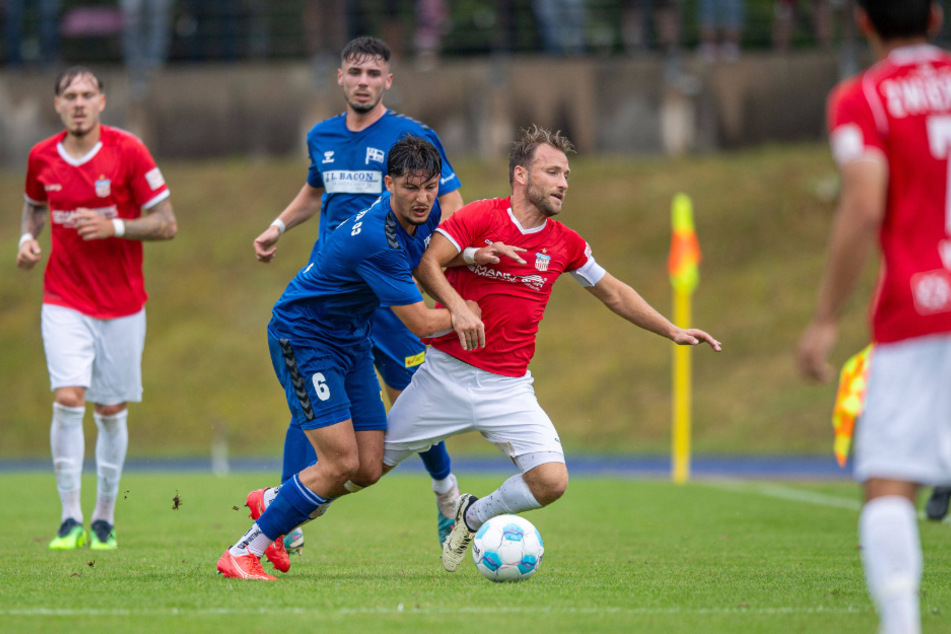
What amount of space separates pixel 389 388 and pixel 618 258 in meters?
15.5

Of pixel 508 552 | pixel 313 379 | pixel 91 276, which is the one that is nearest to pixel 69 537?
pixel 91 276

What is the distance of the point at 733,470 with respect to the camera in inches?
662

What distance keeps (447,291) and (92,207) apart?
3125 millimetres

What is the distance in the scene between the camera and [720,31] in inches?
935

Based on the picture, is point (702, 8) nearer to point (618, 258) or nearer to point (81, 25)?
point (618, 258)

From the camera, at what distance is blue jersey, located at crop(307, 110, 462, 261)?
7.12 meters

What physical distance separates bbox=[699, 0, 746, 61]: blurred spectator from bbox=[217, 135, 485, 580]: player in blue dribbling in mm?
18707

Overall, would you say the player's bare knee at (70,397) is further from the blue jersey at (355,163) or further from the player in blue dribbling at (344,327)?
the player in blue dribbling at (344,327)

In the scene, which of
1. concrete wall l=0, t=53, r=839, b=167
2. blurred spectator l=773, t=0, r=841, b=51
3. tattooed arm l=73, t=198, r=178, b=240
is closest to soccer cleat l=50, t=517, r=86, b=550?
tattooed arm l=73, t=198, r=178, b=240

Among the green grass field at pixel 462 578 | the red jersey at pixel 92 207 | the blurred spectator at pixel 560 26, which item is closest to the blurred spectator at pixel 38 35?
the blurred spectator at pixel 560 26

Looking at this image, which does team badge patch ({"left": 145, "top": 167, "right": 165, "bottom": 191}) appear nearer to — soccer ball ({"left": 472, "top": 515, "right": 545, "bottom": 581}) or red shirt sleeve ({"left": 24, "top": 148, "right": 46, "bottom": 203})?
red shirt sleeve ({"left": 24, "top": 148, "right": 46, "bottom": 203})

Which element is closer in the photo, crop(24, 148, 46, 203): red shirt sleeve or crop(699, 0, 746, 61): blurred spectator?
crop(24, 148, 46, 203): red shirt sleeve

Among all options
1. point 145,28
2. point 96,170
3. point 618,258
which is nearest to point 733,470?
point 618,258

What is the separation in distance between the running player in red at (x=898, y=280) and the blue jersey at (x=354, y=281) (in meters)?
2.42
